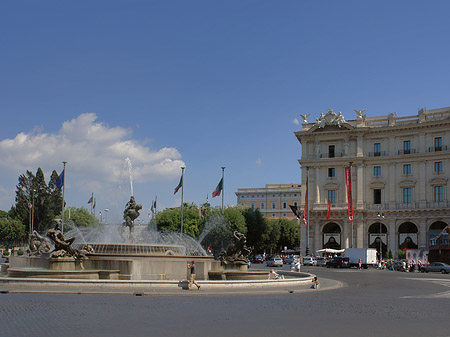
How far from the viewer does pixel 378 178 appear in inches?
3017

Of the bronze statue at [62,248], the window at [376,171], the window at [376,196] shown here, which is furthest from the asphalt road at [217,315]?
the window at [376,171]

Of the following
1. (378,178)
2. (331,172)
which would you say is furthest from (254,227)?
(378,178)

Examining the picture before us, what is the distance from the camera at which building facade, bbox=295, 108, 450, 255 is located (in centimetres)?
7231

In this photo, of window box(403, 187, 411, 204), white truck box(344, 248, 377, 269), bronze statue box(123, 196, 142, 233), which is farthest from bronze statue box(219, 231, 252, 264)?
window box(403, 187, 411, 204)

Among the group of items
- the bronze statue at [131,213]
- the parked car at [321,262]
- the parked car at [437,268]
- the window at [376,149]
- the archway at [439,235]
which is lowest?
the parked car at [321,262]

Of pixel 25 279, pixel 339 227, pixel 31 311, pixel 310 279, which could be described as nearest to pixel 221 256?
pixel 310 279

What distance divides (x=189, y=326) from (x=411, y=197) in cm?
6816

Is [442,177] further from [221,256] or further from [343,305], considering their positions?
[343,305]

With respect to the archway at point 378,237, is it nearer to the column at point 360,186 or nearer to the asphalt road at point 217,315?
the column at point 360,186

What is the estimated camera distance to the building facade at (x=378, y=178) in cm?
7231

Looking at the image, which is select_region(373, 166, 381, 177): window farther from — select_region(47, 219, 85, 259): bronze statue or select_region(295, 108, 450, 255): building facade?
select_region(47, 219, 85, 259): bronze statue

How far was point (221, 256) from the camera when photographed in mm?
28156

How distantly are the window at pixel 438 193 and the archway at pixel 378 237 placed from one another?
8421 mm

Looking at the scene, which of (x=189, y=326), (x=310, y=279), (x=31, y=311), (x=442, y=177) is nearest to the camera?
(x=189, y=326)
